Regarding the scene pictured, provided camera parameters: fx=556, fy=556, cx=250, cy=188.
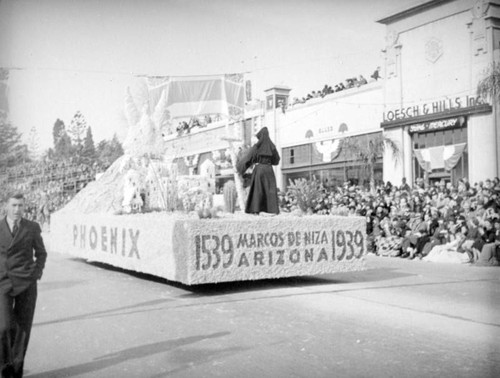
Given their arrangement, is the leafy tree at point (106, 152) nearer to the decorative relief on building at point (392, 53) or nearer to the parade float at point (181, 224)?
the parade float at point (181, 224)

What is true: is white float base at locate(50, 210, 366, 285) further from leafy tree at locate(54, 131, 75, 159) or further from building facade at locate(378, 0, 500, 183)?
leafy tree at locate(54, 131, 75, 159)

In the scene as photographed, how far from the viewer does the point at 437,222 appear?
14250 millimetres

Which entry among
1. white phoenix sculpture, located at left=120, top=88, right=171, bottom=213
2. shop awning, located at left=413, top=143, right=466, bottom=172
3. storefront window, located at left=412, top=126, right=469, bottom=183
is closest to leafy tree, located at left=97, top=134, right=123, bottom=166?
white phoenix sculpture, located at left=120, top=88, right=171, bottom=213

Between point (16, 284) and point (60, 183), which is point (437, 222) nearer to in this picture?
point (16, 284)

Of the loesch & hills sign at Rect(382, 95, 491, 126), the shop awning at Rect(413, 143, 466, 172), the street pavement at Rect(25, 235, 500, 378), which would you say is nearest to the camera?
the street pavement at Rect(25, 235, 500, 378)

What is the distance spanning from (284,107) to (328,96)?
413cm

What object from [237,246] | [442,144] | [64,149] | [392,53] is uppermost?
[392,53]

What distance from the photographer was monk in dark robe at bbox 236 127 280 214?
9844 millimetres

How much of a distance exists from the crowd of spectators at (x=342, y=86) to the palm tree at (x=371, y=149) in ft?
8.38

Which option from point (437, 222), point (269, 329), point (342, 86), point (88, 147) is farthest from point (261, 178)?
point (342, 86)

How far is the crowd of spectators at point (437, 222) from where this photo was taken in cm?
1261

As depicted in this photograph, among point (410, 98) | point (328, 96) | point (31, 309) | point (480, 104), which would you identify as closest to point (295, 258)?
point (31, 309)

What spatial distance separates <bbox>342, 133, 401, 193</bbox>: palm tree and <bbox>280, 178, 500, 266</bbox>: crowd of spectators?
4528 millimetres

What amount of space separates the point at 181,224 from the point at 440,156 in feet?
44.1
